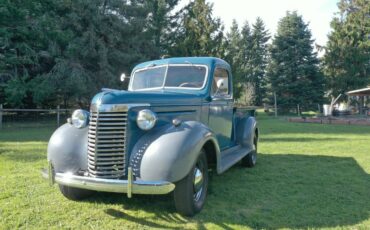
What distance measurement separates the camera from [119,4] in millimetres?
24031

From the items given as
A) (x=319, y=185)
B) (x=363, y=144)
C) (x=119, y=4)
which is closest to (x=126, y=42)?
(x=119, y=4)

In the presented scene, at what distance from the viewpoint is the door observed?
17.4ft

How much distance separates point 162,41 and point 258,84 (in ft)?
72.0

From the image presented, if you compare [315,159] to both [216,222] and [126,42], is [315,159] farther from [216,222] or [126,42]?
[126,42]

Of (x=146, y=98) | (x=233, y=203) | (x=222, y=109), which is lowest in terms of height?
(x=233, y=203)

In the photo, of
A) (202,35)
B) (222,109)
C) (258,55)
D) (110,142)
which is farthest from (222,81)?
(258,55)

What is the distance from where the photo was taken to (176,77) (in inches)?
209

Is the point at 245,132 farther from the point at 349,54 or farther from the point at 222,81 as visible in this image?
the point at 349,54

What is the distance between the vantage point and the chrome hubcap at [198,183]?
4.03 metres

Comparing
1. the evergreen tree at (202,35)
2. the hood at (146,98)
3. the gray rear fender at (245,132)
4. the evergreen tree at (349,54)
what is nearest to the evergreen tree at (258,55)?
the evergreen tree at (349,54)

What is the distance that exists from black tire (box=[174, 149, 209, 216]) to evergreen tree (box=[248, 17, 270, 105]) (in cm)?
4205

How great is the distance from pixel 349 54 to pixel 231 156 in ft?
111

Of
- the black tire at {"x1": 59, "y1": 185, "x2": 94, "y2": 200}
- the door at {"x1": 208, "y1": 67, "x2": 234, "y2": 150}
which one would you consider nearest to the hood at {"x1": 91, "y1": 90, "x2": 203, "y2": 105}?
the door at {"x1": 208, "y1": 67, "x2": 234, "y2": 150}

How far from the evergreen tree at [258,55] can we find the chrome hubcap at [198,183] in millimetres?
42026
